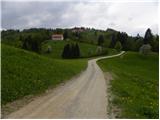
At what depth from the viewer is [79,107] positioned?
19047 millimetres

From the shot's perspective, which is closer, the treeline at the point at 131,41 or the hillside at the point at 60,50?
the hillside at the point at 60,50

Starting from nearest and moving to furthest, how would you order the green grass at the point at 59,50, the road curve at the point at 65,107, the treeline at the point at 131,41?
the road curve at the point at 65,107
the green grass at the point at 59,50
the treeline at the point at 131,41

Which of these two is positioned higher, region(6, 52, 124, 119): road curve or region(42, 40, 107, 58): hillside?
region(6, 52, 124, 119): road curve

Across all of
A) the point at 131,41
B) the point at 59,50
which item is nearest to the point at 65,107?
the point at 59,50

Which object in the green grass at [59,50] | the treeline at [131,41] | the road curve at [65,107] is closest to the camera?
the road curve at [65,107]

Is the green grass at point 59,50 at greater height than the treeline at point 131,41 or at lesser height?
lesser

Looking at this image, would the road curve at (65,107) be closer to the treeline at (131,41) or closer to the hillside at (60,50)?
the hillside at (60,50)

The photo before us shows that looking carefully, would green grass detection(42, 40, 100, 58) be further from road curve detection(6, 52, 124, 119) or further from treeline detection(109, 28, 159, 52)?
road curve detection(6, 52, 124, 119)

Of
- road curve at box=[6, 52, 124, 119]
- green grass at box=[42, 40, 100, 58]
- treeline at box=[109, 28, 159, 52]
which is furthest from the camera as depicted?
treeline at box=[109, 28, 159, 52]

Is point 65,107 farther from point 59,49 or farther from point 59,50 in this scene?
point 59,49

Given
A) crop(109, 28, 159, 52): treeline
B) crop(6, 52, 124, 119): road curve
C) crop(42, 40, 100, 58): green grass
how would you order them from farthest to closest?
crop(109, 28, 159, 52): treeline → crop(42, 40, 100, 58): green grass → crop(6, 52, 124, 119): road curve

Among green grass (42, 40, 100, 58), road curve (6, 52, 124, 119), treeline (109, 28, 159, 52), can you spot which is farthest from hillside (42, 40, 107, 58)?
road curve (6, 52, 124, 119)

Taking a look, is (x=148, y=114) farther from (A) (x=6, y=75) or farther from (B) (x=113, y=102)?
(A) (x=6, y=75)

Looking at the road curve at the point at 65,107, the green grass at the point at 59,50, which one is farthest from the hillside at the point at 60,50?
the road curve at the point at 65,107
